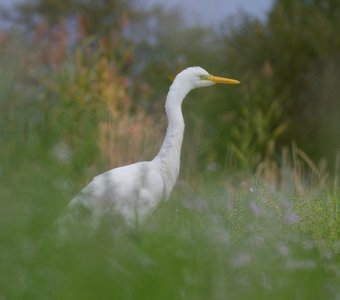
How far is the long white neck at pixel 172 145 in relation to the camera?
5.65 meters

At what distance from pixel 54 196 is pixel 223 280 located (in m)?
0.59

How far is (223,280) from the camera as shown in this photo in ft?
7.43

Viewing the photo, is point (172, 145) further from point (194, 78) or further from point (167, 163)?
point (194, 78)

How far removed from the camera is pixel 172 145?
5.76 m

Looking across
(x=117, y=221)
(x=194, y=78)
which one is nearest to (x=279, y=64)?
(x=194, y=78)

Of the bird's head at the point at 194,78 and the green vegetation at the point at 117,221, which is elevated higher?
the bird's head at the point at 194,78

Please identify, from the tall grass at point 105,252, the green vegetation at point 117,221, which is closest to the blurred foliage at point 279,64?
the green vegetation at point 117,221

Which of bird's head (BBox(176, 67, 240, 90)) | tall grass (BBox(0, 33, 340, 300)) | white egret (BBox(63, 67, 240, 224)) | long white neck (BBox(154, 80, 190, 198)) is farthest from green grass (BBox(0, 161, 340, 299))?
bird's head (BBox(176, 67, 240, 90))

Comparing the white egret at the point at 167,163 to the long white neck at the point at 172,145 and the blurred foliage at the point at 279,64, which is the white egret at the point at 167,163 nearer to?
the long white neck at the point at 172,145

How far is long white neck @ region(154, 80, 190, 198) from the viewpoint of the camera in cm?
565

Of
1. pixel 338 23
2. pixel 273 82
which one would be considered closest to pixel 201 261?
pixel 273 82

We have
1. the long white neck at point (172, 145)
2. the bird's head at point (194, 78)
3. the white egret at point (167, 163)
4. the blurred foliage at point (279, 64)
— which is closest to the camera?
the white egret at point (167, 163)

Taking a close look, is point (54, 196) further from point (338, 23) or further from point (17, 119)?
point (338, 23)

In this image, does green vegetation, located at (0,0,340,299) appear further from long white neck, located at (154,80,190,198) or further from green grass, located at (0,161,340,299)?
long white neck, located at (154,80,190,198)
